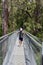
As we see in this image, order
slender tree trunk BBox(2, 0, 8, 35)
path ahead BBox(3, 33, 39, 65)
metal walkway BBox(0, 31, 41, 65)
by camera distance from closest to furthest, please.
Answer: metal walkway BBox(0, 31, 41, 65), path ahead BBox(3, 33, 39, 65), slender tree trunk BBox(2, 0, 8, 35)

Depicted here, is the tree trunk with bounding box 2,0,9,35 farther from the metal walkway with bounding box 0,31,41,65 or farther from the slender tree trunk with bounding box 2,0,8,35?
the metal walkway with bounding box 0,31,41,65

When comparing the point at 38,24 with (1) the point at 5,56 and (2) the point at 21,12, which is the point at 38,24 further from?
(1) the point at 5,56

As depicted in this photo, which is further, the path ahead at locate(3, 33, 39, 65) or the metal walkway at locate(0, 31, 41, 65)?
the path ahead at locate(3, 33, 39, 65)

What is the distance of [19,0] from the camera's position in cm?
1703

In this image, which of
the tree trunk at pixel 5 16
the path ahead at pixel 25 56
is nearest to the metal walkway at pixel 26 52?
the path ahead at pixel 25 56

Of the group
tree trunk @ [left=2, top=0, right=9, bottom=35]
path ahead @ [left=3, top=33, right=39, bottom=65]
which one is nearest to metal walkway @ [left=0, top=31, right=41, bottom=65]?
path ahead @ [left=3, top=33, right=39, bottom=65]

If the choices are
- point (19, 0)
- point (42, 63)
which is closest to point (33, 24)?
point (19, 0)

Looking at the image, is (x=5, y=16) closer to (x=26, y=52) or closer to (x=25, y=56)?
(x=26, y=52)

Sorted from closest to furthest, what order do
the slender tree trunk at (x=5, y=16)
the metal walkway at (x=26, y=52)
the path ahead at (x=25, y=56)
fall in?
the metal walkway at (x=26, y=52), the path ahead at (x=25, y=56), the slender tree trunk at (x=5, y=16)

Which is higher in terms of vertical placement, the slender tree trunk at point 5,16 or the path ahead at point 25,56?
the path ahead at point 25,56

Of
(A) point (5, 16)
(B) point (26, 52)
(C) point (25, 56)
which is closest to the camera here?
(C) point (25, 56)

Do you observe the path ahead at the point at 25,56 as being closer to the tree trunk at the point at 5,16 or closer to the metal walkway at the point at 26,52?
the metal walkway at the point at 26,52

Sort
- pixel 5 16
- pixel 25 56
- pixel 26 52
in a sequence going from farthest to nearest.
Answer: pixel 5 16, pixel 26 52, pixel 25 56

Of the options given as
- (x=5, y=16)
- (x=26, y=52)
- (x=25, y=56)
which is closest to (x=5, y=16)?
(x=5, y=16)
